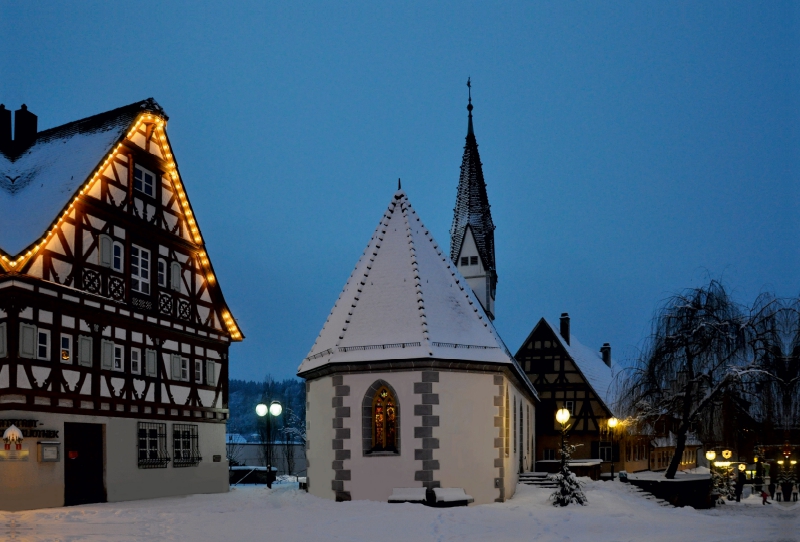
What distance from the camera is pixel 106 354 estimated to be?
24.2 metres

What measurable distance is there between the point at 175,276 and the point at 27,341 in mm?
7277

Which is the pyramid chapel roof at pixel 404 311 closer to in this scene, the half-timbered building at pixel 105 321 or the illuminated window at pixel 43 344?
the half-timbered building at pixel 105 321

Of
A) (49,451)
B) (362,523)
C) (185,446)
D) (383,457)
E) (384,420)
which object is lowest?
(362,523)

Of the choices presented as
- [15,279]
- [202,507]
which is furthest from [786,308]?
[15,279]

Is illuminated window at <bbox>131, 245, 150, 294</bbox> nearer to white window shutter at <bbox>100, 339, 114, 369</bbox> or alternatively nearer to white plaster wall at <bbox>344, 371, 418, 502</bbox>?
white window shutter at <bbox>100, 339, 114, 369</bbox>

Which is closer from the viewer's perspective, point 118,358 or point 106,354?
point 106,354

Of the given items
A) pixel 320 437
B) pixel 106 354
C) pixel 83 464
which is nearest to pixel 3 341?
pixel 106 354

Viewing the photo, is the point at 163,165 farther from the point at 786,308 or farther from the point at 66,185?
the point at 786,308

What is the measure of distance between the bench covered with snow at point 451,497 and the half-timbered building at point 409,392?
0.60 feet

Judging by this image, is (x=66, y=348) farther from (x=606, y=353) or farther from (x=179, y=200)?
(x=606, y=353)

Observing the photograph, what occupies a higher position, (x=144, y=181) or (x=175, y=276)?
(x=144, y=181)

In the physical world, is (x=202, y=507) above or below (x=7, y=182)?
below

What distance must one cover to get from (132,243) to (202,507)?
29.1ft

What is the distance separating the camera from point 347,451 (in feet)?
77.4
